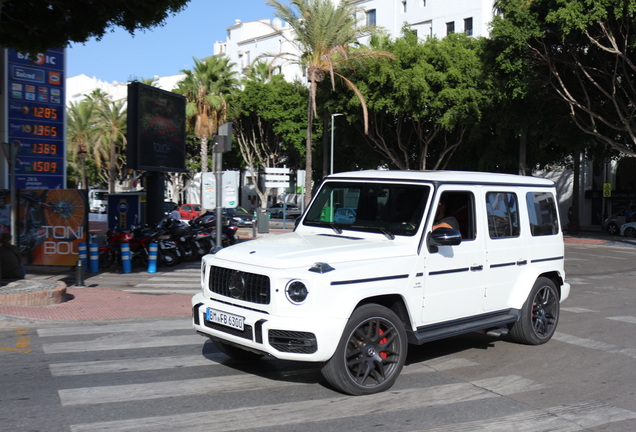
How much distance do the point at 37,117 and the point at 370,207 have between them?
1604cm

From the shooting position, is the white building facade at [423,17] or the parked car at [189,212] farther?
the white building facade at [423,17]

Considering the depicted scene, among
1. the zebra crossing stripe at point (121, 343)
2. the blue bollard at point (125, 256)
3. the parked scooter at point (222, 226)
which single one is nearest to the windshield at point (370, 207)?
the zebra crossing stripe at point (121, 343)

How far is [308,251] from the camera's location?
5.79 metres

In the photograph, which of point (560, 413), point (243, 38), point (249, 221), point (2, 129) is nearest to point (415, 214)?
point (560, 413)

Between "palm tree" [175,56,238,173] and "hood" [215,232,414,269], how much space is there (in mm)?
34160

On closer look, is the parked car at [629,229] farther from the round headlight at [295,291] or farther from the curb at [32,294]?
the round headlight at [295,291]

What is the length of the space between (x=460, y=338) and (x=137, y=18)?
8.96 meters

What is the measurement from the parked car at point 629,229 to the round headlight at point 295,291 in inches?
1384

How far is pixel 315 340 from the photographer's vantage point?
5.35m

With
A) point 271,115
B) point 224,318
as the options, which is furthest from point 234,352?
point 271,115

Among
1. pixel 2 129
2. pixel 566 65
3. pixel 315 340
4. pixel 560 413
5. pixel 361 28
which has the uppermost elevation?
pixel 361 28

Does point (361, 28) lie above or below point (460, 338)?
above

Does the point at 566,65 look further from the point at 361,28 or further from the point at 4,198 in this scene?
the point at 4,198

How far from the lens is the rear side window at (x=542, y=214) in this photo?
25.8 feet
